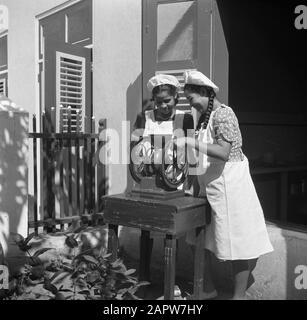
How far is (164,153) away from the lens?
9.98 feet

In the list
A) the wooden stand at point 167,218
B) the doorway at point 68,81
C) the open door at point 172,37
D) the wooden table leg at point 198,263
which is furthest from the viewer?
the doorway at point 68,81

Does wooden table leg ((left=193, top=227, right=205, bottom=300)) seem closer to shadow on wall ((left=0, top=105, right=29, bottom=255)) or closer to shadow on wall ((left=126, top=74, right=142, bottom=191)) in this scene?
shadow on wall ((left=126, top=74, right=142, bottom=191))

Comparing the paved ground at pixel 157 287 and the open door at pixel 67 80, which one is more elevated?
the open door at pixel 67 80

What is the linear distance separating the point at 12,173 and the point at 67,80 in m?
1.62

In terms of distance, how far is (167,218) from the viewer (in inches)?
115


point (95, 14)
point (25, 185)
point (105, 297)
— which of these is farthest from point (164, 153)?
point (95, 14)

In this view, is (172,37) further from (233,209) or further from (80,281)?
(80,281)

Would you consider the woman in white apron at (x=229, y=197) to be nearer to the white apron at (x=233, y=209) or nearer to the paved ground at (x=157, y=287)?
the white apron at (x=233, y=209)

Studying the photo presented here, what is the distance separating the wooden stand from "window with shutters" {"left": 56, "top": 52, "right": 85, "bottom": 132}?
7.12 feet

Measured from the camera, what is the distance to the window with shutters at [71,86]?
5.22m

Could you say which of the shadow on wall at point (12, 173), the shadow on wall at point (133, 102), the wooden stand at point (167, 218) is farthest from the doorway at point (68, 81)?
the wooden stand at point (167, 218)

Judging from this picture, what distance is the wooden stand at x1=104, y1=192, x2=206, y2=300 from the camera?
293cm

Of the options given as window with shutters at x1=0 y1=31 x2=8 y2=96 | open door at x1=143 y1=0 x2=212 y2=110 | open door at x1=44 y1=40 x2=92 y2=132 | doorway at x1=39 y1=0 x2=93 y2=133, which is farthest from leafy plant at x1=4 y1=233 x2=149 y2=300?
window with shutters at x1=0 y1=31 x2=8 y2=96

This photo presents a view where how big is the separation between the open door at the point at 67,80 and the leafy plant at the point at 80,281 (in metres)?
2.08
